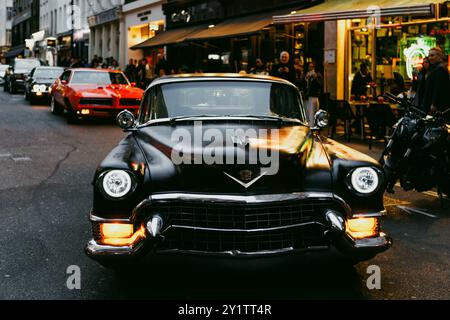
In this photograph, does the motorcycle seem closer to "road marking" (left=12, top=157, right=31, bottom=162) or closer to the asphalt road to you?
the asphalt road

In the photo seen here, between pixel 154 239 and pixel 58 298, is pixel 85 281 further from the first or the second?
pixel 154 239

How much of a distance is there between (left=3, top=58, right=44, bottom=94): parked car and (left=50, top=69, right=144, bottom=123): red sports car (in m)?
14.5

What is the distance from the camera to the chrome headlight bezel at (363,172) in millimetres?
4766

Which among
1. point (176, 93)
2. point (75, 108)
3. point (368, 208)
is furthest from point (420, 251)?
point (75, 108)

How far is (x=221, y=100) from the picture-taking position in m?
6.14

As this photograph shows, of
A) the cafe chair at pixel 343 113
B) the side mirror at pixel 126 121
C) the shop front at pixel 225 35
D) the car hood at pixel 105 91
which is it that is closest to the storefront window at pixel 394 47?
the cafe chair at pixel 343 113

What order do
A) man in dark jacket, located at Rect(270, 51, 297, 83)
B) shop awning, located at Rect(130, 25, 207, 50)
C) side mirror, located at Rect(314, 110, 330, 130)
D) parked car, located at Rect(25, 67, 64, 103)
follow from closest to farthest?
side mirror, located at Rect(314, 110, 330, 130) < man in dark jacket, located at Rect(270, 51, 297, 83) < parked car, located at Rect(25, 67, 64, 103) < shop awning, located at Rect(130, 25, 207, 50)

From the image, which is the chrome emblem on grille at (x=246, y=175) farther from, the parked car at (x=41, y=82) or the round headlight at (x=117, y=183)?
the parked car at (x=41, y=82)

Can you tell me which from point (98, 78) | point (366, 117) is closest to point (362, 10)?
point (366, 117)

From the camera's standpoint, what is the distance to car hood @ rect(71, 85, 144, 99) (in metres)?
17.8

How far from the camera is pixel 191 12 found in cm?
2991

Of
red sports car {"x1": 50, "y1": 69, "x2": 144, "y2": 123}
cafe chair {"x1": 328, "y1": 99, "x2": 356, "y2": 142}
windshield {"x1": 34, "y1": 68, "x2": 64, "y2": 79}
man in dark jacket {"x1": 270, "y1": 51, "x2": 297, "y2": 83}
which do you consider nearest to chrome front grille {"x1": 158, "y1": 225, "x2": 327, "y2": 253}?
cafe chair {"x1": 328, "y1": 99, "x2": 356, "y2": 142}

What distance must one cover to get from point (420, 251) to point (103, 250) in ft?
9.52

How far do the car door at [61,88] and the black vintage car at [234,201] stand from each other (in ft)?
47.8
